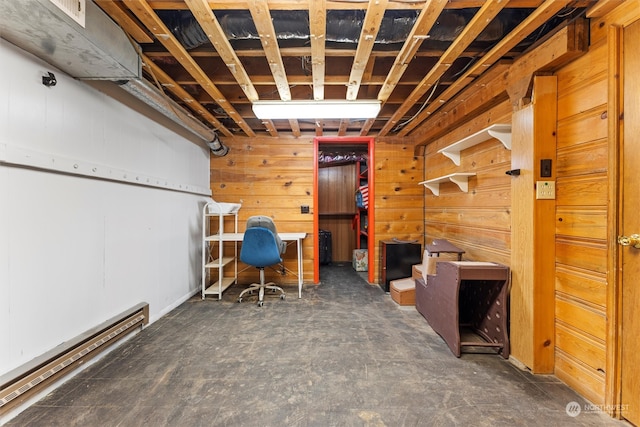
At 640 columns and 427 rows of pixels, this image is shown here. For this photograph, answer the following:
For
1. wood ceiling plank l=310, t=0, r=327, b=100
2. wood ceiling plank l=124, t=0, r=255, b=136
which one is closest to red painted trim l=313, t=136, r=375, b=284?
wood ceiling plank l=124, t=0, r=255, b=136

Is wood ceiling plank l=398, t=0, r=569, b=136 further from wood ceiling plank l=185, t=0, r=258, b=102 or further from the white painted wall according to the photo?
the white painted wall

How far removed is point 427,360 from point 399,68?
2170 mm

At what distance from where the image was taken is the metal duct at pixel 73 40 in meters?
1.15

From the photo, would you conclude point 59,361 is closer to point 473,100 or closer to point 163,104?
point 163,104

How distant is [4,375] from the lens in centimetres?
125

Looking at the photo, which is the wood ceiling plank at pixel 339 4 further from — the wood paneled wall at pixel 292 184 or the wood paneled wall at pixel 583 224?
the wood paneled wall at pixel 292 184

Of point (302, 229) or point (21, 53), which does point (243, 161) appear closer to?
point (302, 229)

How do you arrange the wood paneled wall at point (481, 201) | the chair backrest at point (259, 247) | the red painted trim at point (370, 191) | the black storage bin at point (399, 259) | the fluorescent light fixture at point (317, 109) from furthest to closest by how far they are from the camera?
the red painted trim at point (370, 191), the black storage bin at point (399, 259), the chair backrest at point (259, 247), the fluorescent light fixture at point (317, 109), the wood paneled wall at point (481, 201)

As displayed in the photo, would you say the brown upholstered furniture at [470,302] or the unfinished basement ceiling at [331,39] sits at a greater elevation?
the unfinished basement ceiling at [331,39]

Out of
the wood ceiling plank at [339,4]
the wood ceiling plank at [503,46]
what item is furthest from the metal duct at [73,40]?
the wood ceiling plank at [503,46]

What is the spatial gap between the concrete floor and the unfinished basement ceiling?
84.0 inches

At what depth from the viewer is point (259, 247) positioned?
2914mm

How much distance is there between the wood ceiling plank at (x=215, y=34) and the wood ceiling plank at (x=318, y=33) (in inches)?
21.3

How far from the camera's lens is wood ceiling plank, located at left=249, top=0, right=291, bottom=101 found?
131cm
